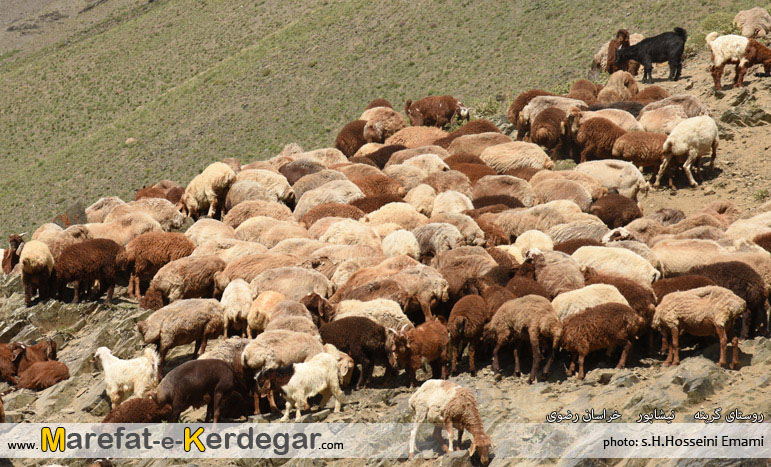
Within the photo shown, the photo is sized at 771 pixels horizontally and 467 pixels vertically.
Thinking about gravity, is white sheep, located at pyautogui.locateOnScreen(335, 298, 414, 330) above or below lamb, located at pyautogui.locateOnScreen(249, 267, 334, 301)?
below

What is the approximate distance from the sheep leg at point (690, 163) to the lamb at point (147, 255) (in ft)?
39.3

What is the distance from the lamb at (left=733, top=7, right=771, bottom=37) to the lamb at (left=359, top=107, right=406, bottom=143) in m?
11.8

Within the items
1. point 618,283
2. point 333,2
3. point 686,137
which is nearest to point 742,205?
point 686,137

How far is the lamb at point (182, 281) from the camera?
48.9 ft

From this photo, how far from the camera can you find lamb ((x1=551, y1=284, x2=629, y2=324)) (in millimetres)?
11656

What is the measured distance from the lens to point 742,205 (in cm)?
1819

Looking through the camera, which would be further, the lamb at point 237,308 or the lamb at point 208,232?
the lamb at point 208,232

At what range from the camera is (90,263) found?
16.4m

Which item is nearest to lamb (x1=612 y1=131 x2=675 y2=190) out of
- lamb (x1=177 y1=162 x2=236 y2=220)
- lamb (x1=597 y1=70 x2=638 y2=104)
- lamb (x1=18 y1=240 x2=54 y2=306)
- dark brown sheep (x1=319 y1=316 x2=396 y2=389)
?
lamb (x1=597 y1=70 x2=638 y2=104)

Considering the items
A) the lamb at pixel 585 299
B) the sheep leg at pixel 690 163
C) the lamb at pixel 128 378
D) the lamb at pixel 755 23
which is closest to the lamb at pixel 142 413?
the lamb at pixel 128 378

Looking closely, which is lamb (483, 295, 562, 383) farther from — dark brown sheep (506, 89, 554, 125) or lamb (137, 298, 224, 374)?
dark brown sheep (506, 89, 554, 125)

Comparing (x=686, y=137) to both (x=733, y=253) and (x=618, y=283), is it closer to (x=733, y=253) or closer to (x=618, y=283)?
(x=733, y=253)

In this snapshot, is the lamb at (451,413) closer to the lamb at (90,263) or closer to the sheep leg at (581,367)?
the sheep leg at (581,367)

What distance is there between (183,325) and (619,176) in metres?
11.4
